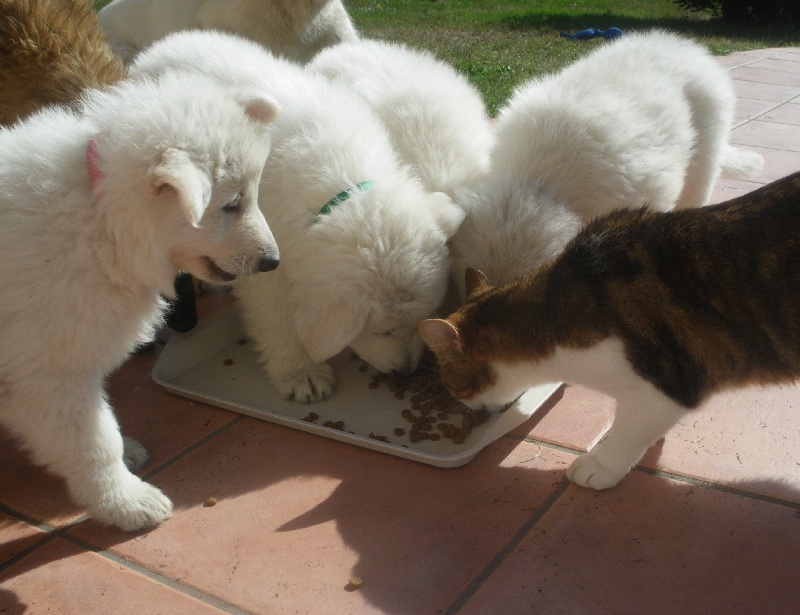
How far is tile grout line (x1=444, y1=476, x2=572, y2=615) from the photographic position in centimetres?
230

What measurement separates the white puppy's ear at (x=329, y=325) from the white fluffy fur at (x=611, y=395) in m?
0.62

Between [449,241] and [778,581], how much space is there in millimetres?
1733

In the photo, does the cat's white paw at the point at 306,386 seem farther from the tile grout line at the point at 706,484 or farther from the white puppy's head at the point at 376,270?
the tile grout line at the point at 706,484

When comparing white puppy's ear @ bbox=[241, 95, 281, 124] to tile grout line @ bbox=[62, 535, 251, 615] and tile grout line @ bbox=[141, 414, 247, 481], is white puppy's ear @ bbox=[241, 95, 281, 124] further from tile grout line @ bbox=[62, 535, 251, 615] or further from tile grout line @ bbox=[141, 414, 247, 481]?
tile grout line @ bbox=[62, 535, 251, 615]

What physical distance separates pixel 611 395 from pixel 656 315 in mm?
370

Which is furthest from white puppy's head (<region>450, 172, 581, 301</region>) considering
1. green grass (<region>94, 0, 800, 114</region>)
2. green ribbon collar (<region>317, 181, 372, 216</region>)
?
green grass (<region>94, 0, 800, 114</region>)

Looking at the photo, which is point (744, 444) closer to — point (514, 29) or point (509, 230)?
point (509, 230)

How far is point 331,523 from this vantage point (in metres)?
2.67

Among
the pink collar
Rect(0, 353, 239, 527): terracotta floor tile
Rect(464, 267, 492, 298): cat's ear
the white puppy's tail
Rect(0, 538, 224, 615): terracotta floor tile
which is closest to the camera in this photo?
Rect(0, 538, 224, 615): terracotta floor tile

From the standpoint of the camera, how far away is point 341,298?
10.1 feet

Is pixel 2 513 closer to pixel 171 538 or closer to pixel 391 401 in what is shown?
pixel 171 538

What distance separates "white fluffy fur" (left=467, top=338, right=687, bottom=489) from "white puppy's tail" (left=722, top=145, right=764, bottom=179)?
9.51 feet

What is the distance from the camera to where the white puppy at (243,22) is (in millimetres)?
5355

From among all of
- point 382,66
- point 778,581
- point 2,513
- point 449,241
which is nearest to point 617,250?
point 449,241
